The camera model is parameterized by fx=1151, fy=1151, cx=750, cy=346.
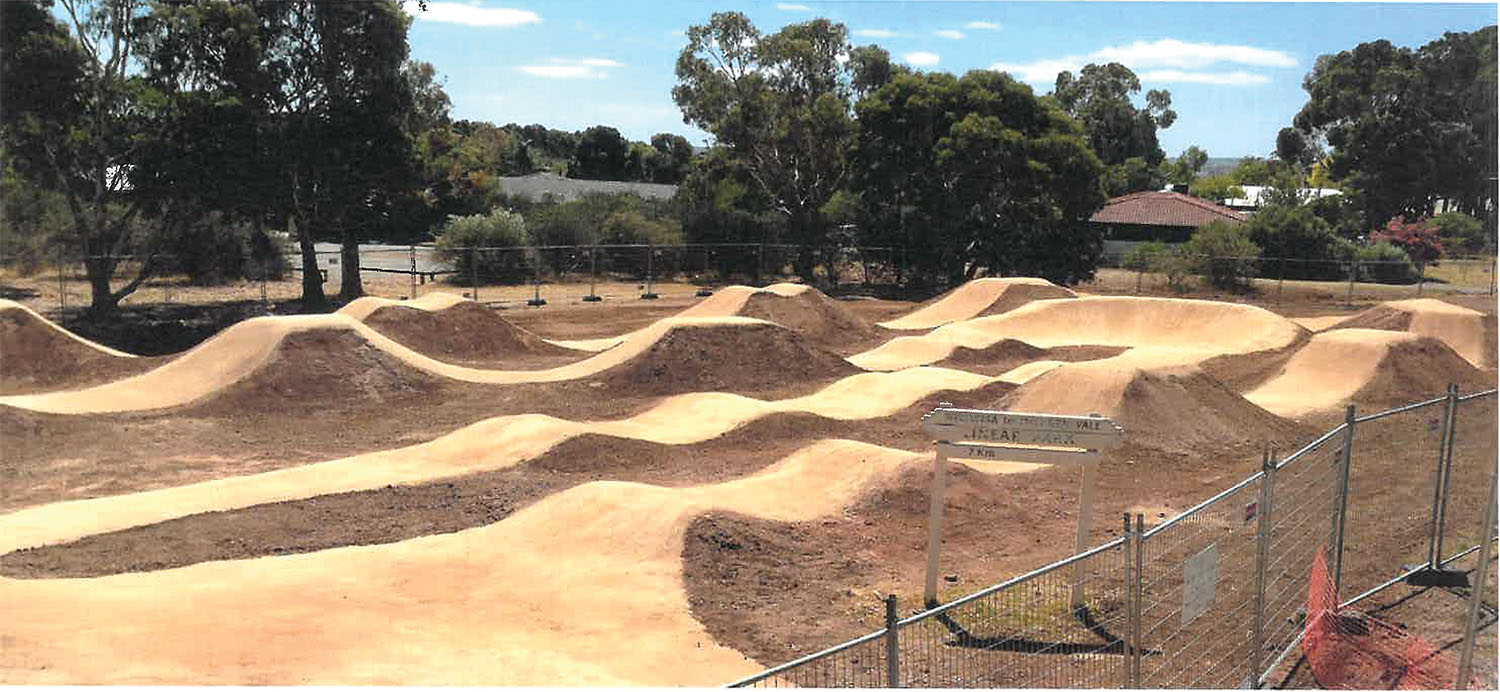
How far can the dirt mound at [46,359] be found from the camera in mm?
22609

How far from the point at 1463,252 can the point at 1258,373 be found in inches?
1363

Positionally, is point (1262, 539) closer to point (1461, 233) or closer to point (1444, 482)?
point (1444, 482)

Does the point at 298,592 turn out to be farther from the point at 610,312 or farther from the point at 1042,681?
the point at 610,312

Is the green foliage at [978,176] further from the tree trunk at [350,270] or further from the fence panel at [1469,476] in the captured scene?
the fence panel at [1469,476]

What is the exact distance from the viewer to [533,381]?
22656 millimetres

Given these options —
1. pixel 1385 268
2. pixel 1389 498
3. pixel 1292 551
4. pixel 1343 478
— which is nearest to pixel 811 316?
pixel 1389 498

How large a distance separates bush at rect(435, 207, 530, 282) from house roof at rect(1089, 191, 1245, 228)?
29.0 meters

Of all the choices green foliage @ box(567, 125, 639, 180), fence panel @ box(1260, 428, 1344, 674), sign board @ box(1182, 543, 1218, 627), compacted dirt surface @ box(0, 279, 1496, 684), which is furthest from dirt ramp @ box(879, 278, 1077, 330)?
green foliage @ box(567, 125, 639, 180)

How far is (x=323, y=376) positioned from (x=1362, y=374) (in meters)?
20.0

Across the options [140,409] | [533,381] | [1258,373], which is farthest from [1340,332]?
[140,409]

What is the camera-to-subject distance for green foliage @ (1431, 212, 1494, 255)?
51906 millimetres

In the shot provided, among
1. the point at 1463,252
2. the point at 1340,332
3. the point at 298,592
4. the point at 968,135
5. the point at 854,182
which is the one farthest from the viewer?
the point at 1463,252

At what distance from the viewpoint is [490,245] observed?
45.5 m

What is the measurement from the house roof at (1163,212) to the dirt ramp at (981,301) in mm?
24262
